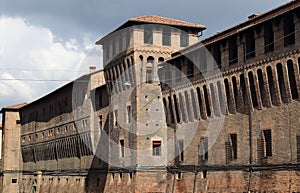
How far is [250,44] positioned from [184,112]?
23.3ft

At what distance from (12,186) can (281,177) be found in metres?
43.5

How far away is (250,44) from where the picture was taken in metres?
23.3

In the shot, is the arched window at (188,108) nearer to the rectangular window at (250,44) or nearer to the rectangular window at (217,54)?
the rectangular window at (217,54)

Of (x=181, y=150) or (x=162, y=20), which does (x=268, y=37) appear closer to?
(x=181, y=150)

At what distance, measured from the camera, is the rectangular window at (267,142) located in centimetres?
2229

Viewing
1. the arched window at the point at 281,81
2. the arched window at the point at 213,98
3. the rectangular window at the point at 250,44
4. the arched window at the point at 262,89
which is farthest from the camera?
the arched window at the point at 213,98

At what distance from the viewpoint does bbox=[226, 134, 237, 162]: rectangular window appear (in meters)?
24.7

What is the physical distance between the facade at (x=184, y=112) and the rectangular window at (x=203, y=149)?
50 millimetres

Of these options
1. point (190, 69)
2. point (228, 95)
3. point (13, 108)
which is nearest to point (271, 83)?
point (228, 95)

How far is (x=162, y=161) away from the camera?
3133 centimetres

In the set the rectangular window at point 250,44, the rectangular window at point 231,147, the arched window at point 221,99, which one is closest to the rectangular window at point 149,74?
the arched window at point 221,99

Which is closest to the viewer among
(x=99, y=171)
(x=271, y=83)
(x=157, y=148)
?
(x=271, y=83)

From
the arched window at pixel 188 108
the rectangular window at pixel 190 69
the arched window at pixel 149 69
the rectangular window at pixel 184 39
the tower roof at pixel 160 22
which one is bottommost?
the arched window at pixel 188 108

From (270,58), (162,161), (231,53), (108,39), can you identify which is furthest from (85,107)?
(270,58)
